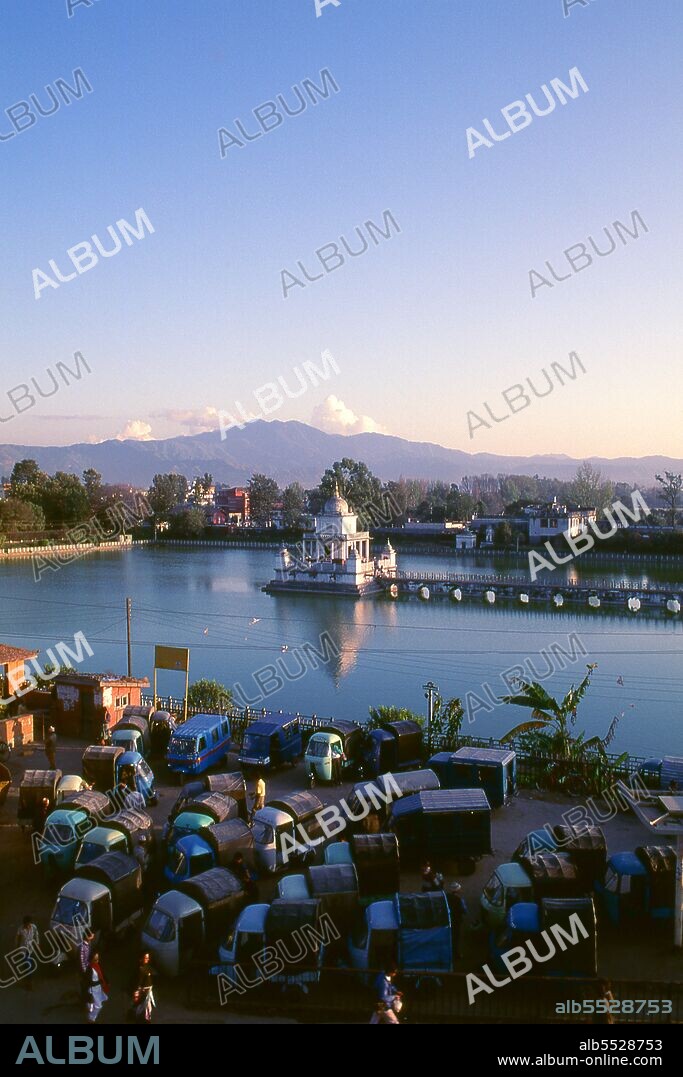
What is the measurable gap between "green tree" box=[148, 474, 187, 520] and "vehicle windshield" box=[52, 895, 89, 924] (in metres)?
54.2

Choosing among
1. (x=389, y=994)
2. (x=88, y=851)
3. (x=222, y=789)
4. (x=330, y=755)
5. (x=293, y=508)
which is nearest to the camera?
(x=389, y=994)

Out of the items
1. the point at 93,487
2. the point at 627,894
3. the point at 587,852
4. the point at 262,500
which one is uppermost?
the point at 93,487

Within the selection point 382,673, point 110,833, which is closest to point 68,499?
point 382,673

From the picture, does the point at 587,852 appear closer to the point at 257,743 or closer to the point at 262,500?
the point at 257,743

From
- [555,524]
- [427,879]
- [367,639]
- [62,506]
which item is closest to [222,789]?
[427,879]

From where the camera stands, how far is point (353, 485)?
54438 mm

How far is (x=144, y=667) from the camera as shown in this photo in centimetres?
1889

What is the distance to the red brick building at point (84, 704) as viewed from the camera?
948 cm

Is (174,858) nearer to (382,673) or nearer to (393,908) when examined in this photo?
(393,908)

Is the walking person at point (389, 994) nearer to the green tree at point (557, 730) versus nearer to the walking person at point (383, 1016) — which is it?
the walking person at point (383, 1016)

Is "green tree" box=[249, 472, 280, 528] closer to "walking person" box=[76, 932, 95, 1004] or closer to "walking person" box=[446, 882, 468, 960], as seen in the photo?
"walking person" box=[446, 882, 468, 960]

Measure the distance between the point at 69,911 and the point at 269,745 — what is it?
3.55 metres

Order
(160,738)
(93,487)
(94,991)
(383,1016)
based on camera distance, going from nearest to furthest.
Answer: (383,1016) → (94,991) → (160,738) → (93,487)
